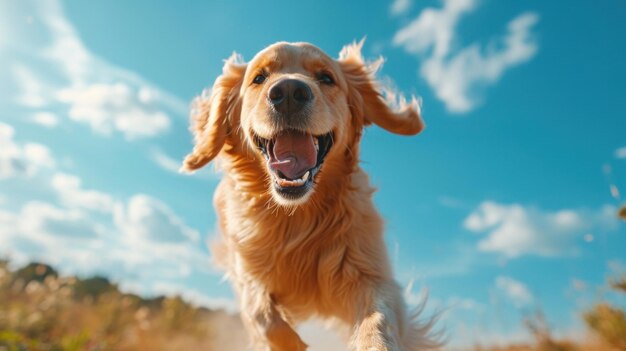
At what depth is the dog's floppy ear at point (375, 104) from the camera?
383 cm

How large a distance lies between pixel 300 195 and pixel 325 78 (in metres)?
0.87

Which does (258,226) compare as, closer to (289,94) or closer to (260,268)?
(260,268)

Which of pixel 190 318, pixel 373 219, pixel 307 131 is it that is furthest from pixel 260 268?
pixel 190 318

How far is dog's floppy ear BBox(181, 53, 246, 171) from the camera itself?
11.9 feet

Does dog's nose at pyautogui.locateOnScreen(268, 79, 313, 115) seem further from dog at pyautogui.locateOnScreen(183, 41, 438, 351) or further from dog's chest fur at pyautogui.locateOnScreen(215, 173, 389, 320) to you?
dog's chest fur at pyautogui.locateOnScreen(215, 173, 389, 320)

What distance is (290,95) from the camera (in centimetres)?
278

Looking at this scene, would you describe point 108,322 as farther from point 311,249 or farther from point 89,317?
point 311,249

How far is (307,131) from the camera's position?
2871mm

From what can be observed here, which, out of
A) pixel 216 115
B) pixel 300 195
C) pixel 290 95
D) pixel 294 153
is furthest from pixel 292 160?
pixel 216 115

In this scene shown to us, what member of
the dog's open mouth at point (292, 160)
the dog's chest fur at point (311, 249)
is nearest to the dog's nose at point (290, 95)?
the dog's open mouth at point (292, 160)

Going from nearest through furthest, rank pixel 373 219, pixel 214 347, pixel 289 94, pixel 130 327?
pixel 289 94, pixel 373 219, pixel 130 327, pixel 214 347

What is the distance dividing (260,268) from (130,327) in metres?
3.98

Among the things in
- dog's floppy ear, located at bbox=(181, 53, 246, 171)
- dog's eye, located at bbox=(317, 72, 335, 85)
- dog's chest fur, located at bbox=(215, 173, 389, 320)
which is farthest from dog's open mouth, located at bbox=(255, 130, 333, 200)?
dog's floppy ear, located at bbox=(181, 53, 246, 171)

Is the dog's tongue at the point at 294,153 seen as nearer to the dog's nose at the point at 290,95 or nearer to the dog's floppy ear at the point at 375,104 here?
the dog's nose at the point at 290,95
